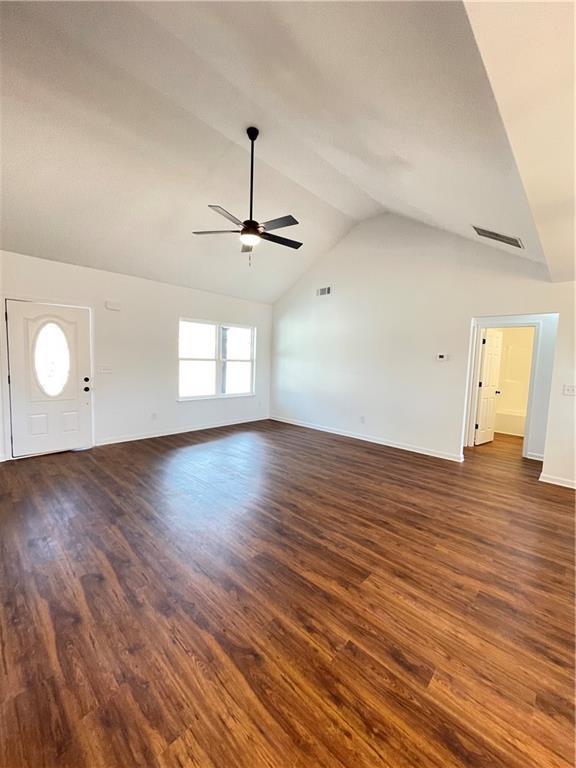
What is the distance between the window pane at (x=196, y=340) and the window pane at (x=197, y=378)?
17cm

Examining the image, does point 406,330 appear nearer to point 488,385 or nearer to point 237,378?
point 488,385

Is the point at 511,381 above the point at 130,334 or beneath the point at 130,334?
beneath

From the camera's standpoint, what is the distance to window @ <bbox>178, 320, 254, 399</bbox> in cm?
616

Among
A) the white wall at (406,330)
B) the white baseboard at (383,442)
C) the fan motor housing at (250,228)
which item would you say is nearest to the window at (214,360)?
the white wall at (406,330)

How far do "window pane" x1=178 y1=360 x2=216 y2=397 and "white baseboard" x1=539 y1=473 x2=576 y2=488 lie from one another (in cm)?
556

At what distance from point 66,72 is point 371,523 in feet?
15.1

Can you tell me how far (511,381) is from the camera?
6.88 metres

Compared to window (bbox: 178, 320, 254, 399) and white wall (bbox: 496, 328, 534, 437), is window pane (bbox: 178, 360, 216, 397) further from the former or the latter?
white wall (bbox: 496, 328, 534, 437)

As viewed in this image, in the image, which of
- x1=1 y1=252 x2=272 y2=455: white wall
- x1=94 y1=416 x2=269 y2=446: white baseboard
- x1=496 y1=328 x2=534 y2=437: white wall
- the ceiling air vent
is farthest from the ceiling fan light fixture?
Result: x1=496 y1=328 x2=534 y2=437: white wall

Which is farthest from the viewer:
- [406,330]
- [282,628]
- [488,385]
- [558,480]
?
[488,385]

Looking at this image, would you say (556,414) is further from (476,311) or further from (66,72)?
(66,72)

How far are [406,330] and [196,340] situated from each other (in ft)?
12.9

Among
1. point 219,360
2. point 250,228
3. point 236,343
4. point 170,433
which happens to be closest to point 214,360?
point 219,360

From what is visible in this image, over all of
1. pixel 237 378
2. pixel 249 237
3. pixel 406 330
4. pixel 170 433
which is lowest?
pixel 170 433
